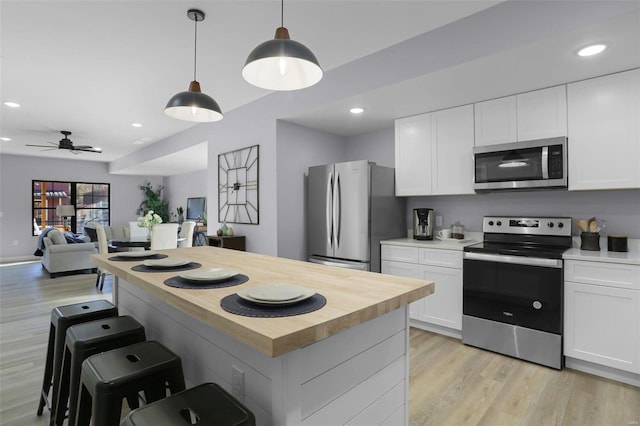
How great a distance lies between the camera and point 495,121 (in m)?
2.96

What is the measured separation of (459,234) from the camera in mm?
3471

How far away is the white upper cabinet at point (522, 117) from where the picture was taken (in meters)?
2.64

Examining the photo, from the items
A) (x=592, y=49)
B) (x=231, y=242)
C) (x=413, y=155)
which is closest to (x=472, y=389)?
(x=413, y=155)

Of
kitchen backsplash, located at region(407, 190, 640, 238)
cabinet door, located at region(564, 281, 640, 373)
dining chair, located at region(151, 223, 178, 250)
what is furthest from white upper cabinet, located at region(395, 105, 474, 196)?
dining chair, located at region(151, 223, 178, 250)

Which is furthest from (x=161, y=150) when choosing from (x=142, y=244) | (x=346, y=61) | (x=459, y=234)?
(x=459, y=234)

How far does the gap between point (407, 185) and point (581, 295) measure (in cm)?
176

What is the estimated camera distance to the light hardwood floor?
1940 millimetres

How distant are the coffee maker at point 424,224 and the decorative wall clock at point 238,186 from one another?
73.4 inches

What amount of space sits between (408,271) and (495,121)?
1.60 metres

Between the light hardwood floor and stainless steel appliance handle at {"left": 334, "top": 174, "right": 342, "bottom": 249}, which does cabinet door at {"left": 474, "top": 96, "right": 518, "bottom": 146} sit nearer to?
stainless steel appliance handle at {"left": 334, "top": 174, "right": 342, "bottom": 249}

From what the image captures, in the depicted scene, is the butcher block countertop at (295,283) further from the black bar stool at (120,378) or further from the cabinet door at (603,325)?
the cabinet door at (603,325)

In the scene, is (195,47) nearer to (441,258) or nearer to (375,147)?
(375,147)

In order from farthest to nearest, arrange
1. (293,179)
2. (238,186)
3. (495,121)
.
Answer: (238,186) < (293,179) < (495,121)

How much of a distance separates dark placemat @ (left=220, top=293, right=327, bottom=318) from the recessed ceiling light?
2.32 meters
